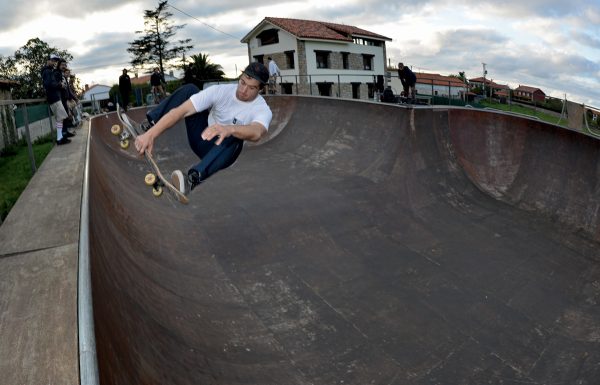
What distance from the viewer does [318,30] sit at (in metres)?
46.1

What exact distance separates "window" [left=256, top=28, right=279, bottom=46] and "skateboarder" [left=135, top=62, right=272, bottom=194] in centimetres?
4189

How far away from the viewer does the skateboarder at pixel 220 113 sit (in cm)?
467

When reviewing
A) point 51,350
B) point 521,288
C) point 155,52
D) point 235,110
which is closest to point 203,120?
point 235,110

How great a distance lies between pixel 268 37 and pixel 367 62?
1133 cm

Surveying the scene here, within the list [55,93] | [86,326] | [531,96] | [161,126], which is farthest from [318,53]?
[531,96]

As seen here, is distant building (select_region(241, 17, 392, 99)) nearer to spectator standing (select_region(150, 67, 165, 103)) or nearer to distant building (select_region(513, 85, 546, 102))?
distant building (select_region(513, 85, 546, 102))

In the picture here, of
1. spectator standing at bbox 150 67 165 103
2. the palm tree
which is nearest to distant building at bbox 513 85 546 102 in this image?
spectator standing at bbox 150 67 165 103

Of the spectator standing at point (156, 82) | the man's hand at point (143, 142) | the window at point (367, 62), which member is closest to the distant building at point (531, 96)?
the window at point (367, 62)

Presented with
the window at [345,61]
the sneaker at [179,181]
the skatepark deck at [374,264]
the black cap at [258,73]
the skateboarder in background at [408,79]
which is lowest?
the skatepark deck at [374,264]

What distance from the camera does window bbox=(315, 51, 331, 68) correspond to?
44688mm

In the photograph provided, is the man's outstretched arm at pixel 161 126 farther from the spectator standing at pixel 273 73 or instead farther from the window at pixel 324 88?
the window at pixel 324 88

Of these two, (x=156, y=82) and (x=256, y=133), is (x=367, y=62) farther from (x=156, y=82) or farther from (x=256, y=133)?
(x=256, y=133)

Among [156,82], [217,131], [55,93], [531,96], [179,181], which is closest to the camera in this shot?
[217,131]

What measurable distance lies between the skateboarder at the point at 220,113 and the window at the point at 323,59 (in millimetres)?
41077
